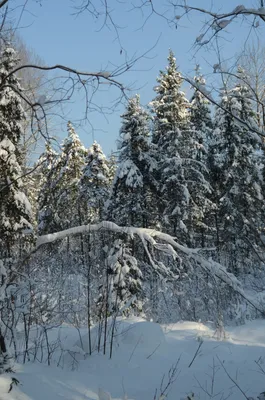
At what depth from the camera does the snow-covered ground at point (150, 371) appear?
3.21 metres

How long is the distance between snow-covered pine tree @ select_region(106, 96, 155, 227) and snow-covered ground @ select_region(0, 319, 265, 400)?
48.2ft

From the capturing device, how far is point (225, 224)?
2352 centimetres

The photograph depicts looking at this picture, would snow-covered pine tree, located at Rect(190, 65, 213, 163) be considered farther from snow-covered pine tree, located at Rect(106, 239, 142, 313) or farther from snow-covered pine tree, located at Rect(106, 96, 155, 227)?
snow-covered pine tree, located at Rect(106, 239, 142, 313)

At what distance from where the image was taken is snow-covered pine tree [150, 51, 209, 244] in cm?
2095

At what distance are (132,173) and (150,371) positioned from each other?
1597cm

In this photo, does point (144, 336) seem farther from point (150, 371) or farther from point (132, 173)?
point (132, 173)

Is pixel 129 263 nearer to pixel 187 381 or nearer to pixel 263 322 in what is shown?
pixel 263 322

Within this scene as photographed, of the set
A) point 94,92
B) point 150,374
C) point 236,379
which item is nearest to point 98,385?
point 150,374

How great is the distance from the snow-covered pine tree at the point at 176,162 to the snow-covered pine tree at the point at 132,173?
1.06 meters

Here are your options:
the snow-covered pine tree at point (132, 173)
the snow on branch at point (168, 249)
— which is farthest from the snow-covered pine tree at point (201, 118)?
the snow on branch at point (168, 249)

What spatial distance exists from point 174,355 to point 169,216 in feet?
55.0

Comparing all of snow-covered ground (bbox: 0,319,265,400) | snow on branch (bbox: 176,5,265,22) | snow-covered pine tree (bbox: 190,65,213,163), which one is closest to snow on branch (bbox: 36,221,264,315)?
snow-covered ground (bbox: 0,319,265,400)

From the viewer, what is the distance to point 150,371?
398 centimetres

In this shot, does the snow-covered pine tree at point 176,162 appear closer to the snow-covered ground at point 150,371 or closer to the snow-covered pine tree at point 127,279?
the snow-covered pine tree at point 127,279
